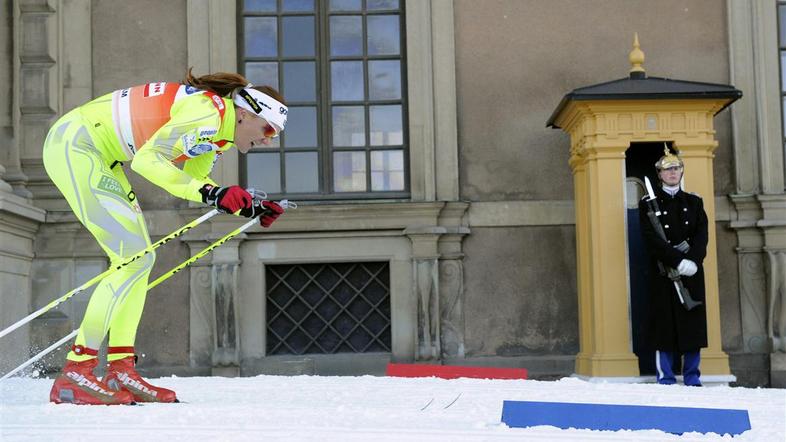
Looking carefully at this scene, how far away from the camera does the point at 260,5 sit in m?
9.98

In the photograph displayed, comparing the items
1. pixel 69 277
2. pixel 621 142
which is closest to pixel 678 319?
pixel 621 142

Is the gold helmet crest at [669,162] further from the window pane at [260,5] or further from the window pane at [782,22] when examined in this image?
the window pane at [260,5]

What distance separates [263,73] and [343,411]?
5557mm

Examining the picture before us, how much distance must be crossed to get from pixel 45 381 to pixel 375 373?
3.04m

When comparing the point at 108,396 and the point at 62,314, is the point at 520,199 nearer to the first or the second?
the point at 62,314

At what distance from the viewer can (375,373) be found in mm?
9547

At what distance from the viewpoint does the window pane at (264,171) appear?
→ 9.91m

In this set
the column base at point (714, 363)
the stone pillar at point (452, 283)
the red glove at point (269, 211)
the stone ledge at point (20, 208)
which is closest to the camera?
the red glove at point (269, 211)

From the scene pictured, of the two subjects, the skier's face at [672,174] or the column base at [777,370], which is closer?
the skier's face at [672,174]

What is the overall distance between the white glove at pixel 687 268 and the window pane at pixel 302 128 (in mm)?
3509

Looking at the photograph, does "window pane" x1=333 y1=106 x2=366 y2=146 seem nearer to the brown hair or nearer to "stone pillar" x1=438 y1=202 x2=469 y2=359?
"stone pillar" x1=438 y1=202 x2=469 y2=359

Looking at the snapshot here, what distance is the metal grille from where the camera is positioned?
970cm

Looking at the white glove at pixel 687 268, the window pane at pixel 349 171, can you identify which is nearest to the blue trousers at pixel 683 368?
the white glove at pixel 687 268

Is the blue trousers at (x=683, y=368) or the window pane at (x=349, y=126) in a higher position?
the window pane at (x=349, y=126)
